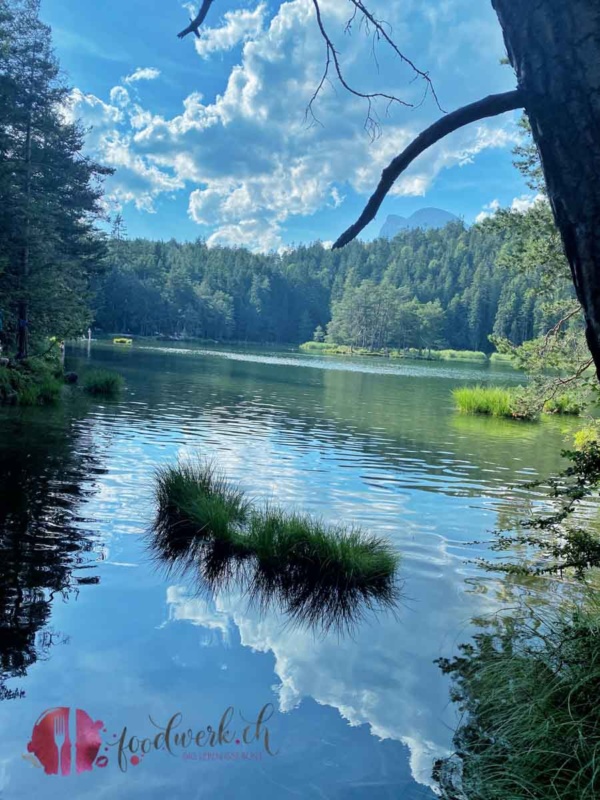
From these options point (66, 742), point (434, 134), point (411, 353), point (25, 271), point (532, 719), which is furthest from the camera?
point (411, 353)

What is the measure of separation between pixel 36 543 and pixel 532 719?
18.2ft

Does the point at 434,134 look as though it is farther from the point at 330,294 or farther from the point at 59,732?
the point at 330,294

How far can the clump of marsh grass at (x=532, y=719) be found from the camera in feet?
9.34

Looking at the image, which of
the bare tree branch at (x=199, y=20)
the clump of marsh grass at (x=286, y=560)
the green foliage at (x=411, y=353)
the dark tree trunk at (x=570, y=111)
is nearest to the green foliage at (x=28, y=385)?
the clump of marsh grass at (x=286, y=560)

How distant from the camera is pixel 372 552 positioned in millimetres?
6656

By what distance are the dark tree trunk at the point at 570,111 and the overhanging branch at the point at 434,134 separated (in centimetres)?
9

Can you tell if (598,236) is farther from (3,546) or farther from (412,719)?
(3,546)

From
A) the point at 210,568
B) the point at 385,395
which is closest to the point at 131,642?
the point at 210,568

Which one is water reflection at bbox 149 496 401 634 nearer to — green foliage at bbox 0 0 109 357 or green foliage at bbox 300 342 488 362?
green foliage at bbox 0 0 109 357

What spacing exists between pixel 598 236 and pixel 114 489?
29.5ft

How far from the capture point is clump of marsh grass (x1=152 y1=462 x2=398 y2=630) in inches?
230

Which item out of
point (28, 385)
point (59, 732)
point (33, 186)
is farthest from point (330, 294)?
point (59, 732)

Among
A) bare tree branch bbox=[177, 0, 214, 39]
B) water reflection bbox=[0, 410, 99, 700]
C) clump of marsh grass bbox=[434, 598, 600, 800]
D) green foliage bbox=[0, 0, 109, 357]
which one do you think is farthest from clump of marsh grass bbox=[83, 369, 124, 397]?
bare tree branch bbox=[177, 0, 214, 39]

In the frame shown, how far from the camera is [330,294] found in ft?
Answer: 564
